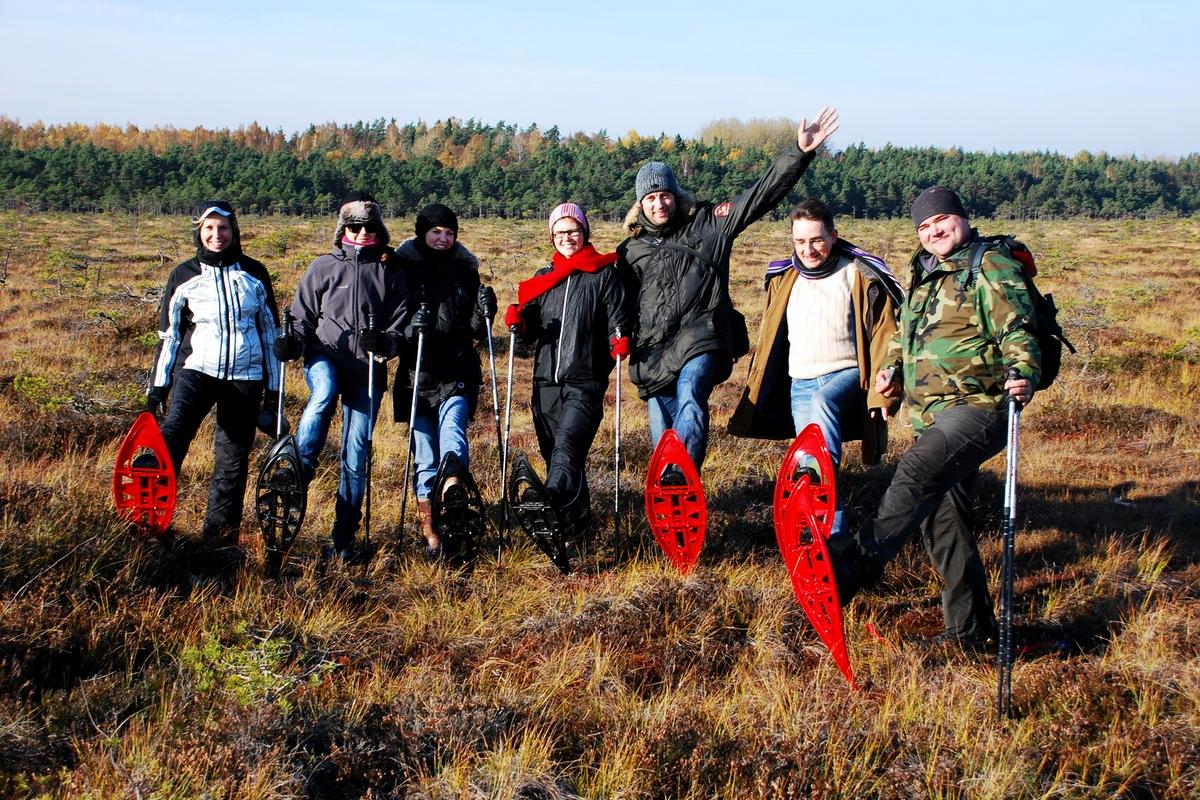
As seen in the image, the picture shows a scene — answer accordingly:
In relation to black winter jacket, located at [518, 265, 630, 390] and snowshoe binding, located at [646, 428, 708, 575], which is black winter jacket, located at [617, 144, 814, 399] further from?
snowshoe binding, located at [646, 428, 708, 575]

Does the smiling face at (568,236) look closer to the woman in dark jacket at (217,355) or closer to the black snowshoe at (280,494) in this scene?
the woman in dark jacket at (217,355)

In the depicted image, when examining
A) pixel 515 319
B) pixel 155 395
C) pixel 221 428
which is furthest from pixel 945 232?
pixel 155 395

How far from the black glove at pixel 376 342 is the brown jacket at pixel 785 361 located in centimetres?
197

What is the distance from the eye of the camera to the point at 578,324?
18.1 ft

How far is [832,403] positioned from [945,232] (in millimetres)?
1068

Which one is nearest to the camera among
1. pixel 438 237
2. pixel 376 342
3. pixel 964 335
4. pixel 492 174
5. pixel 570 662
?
pixel 570 662

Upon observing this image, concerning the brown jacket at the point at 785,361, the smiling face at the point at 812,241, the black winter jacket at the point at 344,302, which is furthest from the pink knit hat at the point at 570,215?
the smiling face at the point at 812,241

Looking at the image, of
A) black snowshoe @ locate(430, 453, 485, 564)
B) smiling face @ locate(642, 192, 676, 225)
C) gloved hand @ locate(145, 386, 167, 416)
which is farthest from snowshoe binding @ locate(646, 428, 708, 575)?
gloved hand @ locate(145, 386, 167, 416)

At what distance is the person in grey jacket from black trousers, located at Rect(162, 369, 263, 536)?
363mm

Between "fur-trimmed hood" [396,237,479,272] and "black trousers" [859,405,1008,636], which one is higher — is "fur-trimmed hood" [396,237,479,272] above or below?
above

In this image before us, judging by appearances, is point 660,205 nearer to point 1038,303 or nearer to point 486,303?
point 486,303

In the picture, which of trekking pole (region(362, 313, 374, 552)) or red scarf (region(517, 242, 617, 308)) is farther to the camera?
red scarf (region(517, 242, 617, 308))

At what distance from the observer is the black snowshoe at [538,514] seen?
4852 mm

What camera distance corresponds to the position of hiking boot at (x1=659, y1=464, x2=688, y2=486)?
5.14 m
